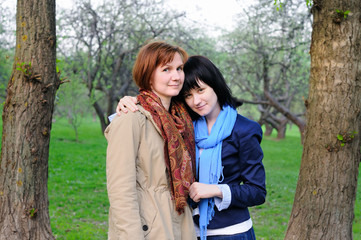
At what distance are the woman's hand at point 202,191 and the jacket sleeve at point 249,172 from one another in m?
0.11

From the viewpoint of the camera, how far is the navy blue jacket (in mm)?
2348

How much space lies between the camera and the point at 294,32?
13.9m

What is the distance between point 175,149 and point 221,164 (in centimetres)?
36

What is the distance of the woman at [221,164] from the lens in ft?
7.69

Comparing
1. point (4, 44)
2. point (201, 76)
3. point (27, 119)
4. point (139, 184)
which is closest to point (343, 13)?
point (201, 76)

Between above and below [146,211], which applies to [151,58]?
above

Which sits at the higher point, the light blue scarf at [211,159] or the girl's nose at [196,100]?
the girl's nose at [196,100]

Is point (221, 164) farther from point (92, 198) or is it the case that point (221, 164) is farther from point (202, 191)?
point (92, 198)

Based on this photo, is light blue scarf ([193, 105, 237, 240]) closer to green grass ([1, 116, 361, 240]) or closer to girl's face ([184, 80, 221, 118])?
girl's face ([184, 80, 221, 118])

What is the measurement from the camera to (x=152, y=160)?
2.18 metres

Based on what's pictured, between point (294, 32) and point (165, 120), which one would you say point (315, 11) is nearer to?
point (165, 120)

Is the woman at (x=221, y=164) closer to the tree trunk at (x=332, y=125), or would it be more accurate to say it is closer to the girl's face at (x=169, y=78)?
the girl's face at (x=169, y=78)

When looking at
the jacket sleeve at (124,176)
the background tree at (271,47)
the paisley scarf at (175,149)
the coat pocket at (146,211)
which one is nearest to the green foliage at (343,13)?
the paisley scarf at (175,149)

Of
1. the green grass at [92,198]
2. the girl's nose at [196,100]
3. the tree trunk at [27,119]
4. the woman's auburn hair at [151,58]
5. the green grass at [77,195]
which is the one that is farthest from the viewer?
the green grass at [92,198]
